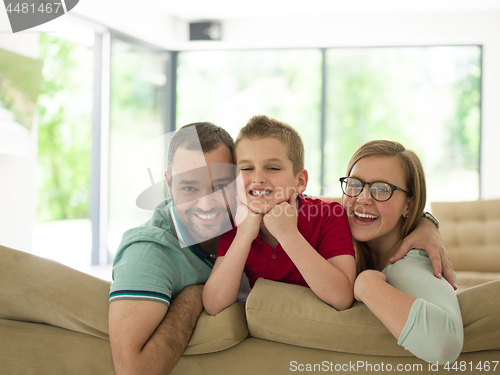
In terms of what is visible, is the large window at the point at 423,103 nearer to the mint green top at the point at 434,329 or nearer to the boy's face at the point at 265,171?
the boy's face at the point at 265,171

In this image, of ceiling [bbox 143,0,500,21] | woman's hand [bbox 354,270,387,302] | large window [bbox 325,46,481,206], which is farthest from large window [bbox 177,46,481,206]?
woman's hand [bbox 354,270,387,302]

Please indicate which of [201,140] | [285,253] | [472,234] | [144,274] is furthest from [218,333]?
[472,234]

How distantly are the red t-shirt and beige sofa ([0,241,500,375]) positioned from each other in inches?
7.0

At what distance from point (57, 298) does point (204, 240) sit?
462mm

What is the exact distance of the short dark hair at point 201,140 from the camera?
139cm

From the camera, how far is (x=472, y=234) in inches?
113

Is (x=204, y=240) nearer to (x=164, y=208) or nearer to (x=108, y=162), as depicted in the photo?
(x=164, y=208)

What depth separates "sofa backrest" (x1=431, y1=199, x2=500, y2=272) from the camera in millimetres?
2832

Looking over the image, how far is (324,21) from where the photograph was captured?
17.0 feet

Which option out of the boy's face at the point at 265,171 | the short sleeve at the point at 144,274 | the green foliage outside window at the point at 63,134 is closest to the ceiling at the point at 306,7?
the green foliage outside window at the point at 63,134

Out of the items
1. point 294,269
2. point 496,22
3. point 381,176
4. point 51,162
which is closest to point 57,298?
point 294,269

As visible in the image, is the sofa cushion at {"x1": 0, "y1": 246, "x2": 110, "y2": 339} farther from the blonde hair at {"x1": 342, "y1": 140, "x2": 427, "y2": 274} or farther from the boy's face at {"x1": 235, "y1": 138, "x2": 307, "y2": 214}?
the blonde hair at {"x1": 342, "y1": 140, "x2": 427, "y2": 274}

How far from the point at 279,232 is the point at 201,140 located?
1.37 ft

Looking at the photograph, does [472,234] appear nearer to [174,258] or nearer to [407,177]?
[407,177]
